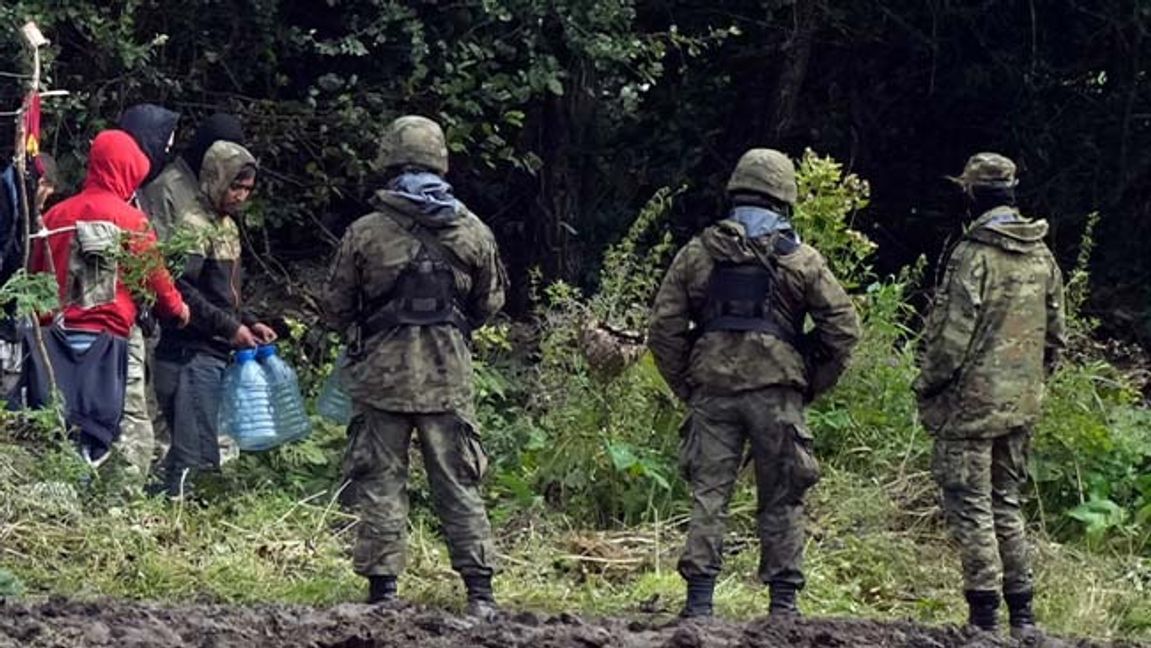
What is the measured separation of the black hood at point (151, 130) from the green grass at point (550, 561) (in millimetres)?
1644

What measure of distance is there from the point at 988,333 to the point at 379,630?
277cm

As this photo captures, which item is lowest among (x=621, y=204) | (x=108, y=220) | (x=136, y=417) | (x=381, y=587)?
(x=381, y=587)

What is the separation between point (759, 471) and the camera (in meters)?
8.77

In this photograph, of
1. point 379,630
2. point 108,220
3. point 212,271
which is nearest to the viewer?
point 379,630

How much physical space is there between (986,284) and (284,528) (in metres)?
3.18

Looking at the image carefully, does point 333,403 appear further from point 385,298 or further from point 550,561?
point 385,298

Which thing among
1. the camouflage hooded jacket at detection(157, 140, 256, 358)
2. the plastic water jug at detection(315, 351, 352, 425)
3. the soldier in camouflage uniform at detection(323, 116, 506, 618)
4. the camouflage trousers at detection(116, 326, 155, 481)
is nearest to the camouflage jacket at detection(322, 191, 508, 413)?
the soldier in camouflage uniform at detection(323, 116, 506, 618)

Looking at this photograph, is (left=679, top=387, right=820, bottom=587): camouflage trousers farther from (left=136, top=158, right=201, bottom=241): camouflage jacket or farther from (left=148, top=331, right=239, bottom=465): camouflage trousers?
(left=136, top=158, right=201, bottom=241): camouflage jacket

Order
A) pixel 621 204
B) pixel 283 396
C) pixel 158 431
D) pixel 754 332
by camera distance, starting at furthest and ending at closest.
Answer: pixel 621 204
pixel 158 431
pixel 283 396
pixel 754 332

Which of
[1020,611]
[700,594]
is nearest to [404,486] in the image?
[700,594]

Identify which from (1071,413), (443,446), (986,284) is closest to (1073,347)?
(1071,413)

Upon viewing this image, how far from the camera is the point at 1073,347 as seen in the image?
459 inches

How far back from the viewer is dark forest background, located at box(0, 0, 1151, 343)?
1245 centimetres

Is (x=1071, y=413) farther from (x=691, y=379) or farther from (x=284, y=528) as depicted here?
(x=284, y=528)
